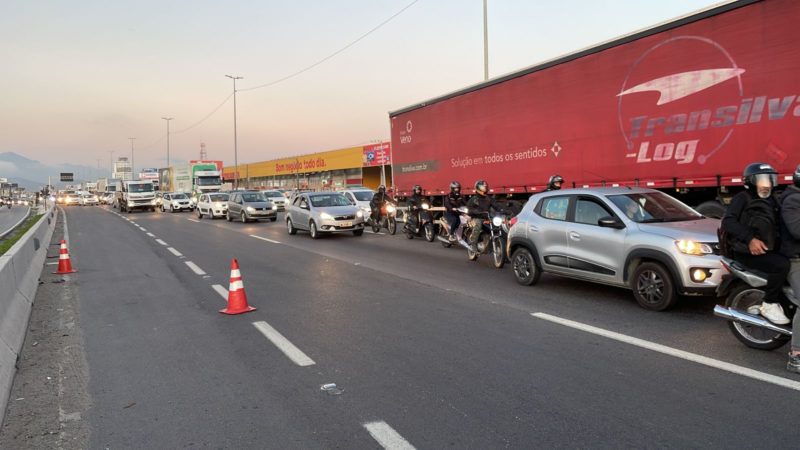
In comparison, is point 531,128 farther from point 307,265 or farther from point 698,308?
point 698,308

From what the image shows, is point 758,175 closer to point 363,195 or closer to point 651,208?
point 651,208

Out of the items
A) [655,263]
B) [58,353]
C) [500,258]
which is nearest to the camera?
[58,353]

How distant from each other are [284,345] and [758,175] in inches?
180

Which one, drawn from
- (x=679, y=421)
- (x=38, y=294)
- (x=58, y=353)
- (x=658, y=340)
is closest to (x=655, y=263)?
(x=658, y=340)

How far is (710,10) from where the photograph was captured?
8.90m

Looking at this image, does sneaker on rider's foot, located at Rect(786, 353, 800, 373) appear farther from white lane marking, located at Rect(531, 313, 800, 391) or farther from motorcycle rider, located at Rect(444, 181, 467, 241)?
motorcycle rider, located at Rect(444, 181, 467, 241)

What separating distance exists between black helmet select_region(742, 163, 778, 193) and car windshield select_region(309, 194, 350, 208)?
14.8 meters

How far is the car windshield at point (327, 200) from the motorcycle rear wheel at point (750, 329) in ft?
47.7

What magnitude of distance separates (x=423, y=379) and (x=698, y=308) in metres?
4.04

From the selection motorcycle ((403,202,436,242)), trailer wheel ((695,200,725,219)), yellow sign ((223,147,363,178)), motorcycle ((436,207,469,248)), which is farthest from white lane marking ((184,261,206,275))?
yellow sign ((223,147,363,178))

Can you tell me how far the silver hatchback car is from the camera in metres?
6.34

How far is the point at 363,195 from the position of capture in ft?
78.0

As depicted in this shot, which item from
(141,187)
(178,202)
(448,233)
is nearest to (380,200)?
(448,233)

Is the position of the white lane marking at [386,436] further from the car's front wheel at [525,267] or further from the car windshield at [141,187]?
the car windshield at [141,187]
